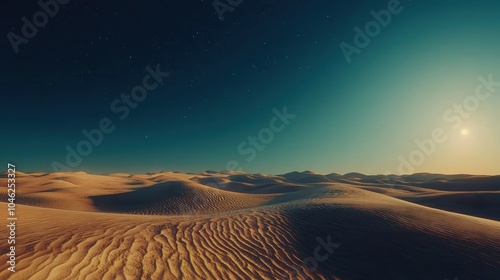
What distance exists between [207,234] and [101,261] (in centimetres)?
329

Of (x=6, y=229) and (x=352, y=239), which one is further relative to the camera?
(x=352, y=239)

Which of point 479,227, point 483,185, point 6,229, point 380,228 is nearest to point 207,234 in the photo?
point 6,229

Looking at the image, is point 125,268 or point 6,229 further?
point 6,229

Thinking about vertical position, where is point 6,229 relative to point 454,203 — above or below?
above

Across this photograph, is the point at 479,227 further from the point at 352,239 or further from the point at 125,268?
the point at 125,268

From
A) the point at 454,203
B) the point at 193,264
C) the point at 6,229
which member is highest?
the point at 6,229

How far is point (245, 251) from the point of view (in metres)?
7.03

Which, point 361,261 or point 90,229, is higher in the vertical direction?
point 90,229

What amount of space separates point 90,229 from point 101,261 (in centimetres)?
254

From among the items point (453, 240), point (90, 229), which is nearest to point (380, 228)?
point (453, 240)

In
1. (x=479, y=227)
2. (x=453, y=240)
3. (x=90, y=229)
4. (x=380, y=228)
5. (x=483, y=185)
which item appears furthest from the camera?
(x=483, y=185)

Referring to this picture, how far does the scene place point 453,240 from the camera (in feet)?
25.6

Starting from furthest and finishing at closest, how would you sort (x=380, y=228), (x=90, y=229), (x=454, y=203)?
(x=454, y=203)
(x=380, y=228)
(x=90, y=229)

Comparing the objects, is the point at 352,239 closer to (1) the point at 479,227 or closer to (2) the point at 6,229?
(1) the point at 479,227
